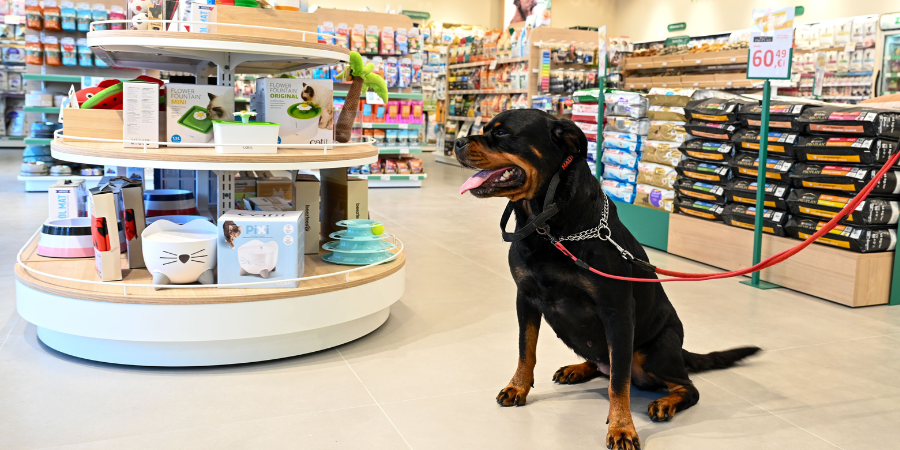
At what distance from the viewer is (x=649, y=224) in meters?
5.18

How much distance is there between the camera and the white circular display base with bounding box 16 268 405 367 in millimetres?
2480

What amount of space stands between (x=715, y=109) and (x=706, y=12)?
1017 centimetres

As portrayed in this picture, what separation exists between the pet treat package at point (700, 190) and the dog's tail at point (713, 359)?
201 cm

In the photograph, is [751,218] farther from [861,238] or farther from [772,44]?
[772,44]

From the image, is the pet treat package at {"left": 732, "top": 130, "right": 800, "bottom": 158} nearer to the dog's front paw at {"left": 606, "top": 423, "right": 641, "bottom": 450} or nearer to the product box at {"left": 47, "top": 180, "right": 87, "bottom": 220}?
the dog's front paw at {"left": 606, "top": 423, "right": 641, "bottom": 450}

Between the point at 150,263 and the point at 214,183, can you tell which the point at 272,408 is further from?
the point at 214,183

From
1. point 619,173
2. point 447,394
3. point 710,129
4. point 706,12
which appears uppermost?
point 706,12

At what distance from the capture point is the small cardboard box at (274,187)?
384cm

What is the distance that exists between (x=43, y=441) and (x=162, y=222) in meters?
0.94

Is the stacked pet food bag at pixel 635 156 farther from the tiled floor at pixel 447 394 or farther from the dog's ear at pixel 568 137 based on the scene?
the dog's ear at pixel 568 137

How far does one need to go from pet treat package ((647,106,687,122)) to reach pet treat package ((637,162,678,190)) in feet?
1.12

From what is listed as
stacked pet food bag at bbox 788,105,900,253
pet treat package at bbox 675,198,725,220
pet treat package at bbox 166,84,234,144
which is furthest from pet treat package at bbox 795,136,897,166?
pet treat package at bbox 166,84,234,144

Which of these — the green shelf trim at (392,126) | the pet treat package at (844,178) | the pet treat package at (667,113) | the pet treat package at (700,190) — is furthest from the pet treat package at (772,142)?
the green shelf trim at (392,126)

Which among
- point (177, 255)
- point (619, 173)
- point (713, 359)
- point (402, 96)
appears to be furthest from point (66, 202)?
point (402, 96)
